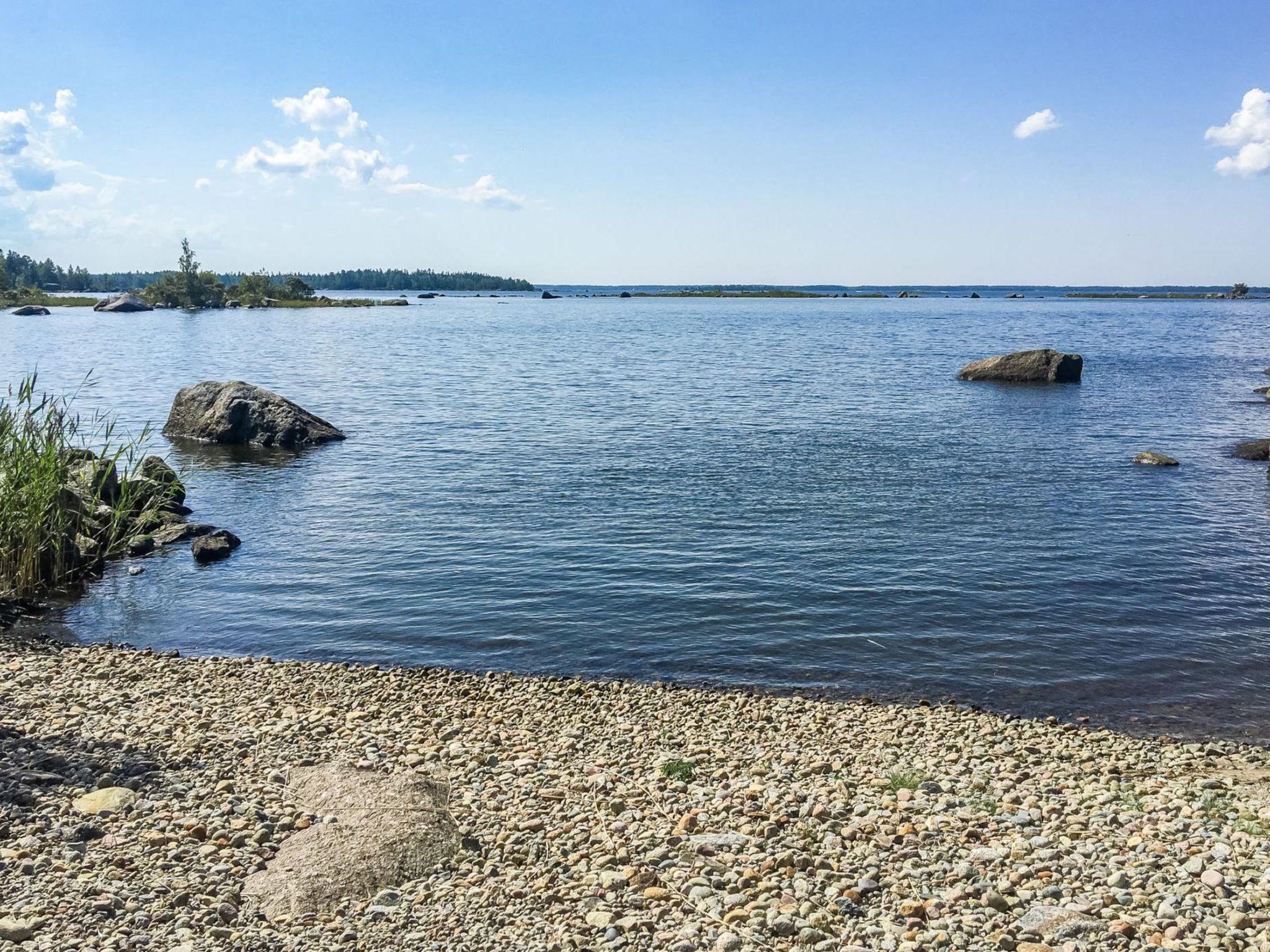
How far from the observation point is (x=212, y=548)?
23328 mm

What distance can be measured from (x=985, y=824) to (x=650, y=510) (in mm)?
17303

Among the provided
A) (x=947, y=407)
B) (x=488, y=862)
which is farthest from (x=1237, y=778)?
(x=947, y=407)

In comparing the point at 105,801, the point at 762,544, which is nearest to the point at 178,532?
the point at 762,544

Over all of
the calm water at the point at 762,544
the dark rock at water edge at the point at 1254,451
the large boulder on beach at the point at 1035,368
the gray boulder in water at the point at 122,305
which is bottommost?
the calm water at the point at 762,544

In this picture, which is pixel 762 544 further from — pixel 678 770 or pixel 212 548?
pixel 212 548

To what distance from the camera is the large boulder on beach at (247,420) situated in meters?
38.8

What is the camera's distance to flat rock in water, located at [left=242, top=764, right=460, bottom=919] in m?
9.26

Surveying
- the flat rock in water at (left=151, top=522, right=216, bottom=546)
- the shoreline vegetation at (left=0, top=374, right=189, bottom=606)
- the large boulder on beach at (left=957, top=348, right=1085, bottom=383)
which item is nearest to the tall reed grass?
the shoreline vegetation at (left=0, top=374, right=189, bottom=606)

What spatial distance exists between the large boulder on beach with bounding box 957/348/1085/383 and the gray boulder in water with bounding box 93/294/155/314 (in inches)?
5821

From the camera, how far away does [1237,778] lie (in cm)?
1202

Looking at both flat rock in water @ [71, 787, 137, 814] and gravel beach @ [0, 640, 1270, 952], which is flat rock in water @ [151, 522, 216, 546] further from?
flat rock in water @ [71, 787, 137, 814]

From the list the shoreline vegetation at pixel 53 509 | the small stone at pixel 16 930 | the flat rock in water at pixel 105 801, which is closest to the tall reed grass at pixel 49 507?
the shoreline vegetation at pixel 53 509

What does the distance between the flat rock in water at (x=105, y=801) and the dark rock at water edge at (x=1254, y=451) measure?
37624mm

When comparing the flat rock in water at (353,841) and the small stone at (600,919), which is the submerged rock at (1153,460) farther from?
the small stone at (600,919)
